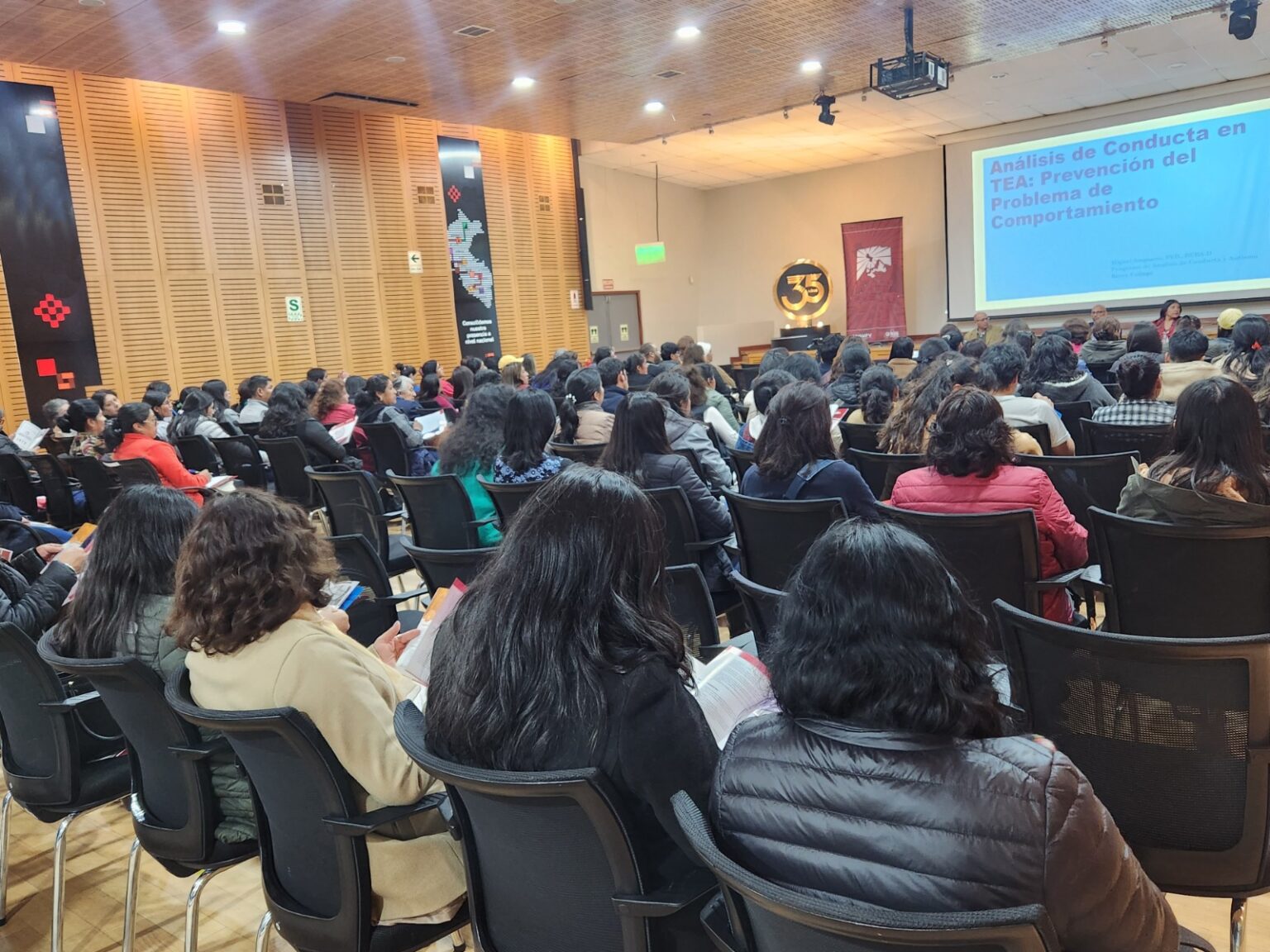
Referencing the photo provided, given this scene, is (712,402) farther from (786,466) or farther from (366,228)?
(366,228)

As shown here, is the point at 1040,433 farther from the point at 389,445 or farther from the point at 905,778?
the point at 389,445

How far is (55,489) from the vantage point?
5.89 m

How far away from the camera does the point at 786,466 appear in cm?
314

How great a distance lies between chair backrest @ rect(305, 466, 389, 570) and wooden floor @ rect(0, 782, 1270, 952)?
1.55 m

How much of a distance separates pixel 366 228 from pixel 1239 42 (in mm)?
10007

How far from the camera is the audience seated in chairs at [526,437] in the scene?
3.72 m

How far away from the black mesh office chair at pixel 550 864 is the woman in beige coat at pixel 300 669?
193mm

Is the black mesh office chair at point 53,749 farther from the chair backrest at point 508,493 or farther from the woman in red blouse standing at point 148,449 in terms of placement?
the woman in red blouse standing at point 148,449

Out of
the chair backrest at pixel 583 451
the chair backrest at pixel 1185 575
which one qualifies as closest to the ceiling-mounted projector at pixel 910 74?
the chair backrest at pixel 583 451

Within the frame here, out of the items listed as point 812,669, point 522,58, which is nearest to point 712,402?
point 522,58

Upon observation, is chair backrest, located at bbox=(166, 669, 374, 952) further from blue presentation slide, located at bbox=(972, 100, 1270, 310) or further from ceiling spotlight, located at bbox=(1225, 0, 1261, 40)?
blue presentation slide, located at bbox=(972, 100, 1270, 310)

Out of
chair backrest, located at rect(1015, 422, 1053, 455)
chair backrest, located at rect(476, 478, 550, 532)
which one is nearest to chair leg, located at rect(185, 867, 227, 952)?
chair backrest, located at rect(476, 478, 550, 532)

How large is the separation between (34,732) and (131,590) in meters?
0.60

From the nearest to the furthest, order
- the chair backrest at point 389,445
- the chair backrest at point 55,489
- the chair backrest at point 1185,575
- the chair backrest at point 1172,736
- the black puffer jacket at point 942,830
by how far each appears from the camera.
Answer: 1. the black puffer jacket at point 942,830
2. the chair backrest at point 1172,736
3. the chair backrest at point 1185,575
4. the chair backrest at point 55,489
5. the chair backrest at point 389,445
